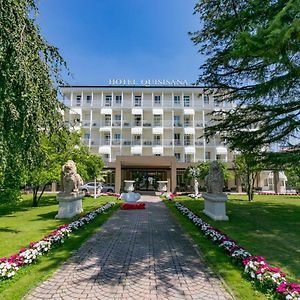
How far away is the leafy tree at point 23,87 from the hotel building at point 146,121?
37368 mm

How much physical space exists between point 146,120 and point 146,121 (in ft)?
0.80

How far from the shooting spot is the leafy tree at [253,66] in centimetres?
596

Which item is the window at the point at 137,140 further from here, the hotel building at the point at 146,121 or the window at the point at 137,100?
the window at the point at 137,100

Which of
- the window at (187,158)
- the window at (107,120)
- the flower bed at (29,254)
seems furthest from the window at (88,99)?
the flower bed at (29,254)

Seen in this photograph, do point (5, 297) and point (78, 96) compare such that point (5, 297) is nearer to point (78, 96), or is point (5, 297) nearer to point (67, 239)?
point (67, 239)

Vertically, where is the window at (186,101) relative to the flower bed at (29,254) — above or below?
above

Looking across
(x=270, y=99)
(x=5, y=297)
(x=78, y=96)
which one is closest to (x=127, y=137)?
(x=78, y=96)

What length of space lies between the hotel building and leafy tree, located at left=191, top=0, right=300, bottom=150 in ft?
99.2

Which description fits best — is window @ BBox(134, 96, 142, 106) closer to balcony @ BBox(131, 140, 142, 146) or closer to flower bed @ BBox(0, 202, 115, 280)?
balcony @ BBox(131, 140, 142, 146)

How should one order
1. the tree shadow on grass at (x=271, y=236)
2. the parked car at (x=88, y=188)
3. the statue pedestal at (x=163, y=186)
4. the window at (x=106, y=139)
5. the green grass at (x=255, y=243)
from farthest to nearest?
1. the window at (x=106, y=139)
2. the statue pedestal at (x=163, y=186)
3. the parked car at (x=88, y=188)
4. the tree shadow on grass at (x=271, y=236)
5. the green grass at (x=255, y=243)

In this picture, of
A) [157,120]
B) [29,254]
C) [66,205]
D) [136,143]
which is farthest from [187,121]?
[29,254]

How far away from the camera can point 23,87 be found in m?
6.15

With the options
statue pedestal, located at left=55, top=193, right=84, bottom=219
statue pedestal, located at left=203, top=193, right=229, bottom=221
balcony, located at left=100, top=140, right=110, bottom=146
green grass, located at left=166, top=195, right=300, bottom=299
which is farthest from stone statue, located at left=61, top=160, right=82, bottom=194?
balcony, located at left=100, top=140, right=110, bottom=146

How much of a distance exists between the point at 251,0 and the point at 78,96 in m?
42.4
